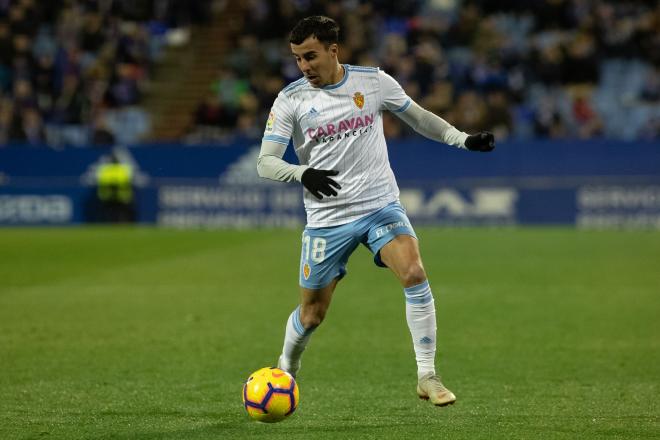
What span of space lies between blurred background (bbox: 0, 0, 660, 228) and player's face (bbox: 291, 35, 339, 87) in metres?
14.3

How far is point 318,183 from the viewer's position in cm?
596

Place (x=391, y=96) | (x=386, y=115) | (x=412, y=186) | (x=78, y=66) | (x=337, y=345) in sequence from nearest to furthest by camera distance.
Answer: (x=391, y=96) < (x=337, y=345) < (x=412, y=186) < (x=386, y=115) < (x=78, y=66)

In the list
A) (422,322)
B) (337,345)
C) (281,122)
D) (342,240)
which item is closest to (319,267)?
(342,240)

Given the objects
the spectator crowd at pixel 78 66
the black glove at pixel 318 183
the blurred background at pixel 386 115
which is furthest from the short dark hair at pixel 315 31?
the spectator crowd at pixel 78 66

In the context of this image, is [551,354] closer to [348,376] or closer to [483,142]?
[348,376]

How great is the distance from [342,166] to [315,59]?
0.65 m

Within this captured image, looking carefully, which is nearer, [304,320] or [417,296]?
[417,296]

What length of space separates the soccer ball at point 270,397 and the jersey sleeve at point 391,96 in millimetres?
1810

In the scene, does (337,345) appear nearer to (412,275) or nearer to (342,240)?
(342,240)

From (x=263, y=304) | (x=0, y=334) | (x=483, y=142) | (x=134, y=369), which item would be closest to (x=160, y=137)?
(x=263, y=304)

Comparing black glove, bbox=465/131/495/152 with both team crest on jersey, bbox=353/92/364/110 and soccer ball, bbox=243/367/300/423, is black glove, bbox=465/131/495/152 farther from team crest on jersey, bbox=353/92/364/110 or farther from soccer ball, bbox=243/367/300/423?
soccer ball, bbox=243/367/300/423

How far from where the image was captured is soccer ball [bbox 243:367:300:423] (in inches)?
229

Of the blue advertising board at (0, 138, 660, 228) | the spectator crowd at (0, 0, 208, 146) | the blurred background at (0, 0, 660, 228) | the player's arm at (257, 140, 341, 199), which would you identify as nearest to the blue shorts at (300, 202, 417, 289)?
the player's arm at (257, 140, 341, 199)

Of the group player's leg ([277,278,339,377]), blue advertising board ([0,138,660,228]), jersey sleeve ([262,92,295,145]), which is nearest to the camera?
jersey sleeve ([262,92,295,145])
